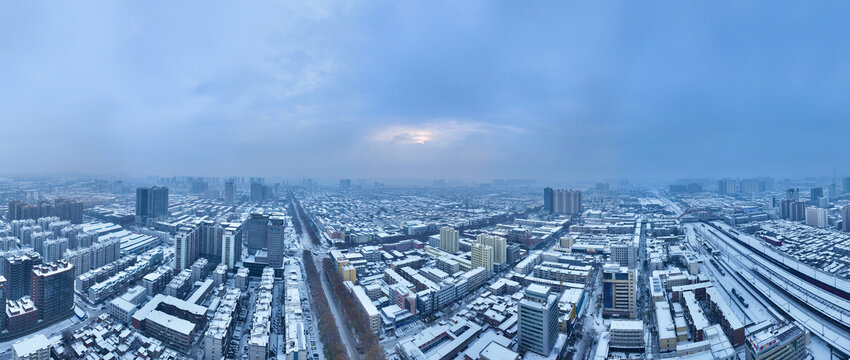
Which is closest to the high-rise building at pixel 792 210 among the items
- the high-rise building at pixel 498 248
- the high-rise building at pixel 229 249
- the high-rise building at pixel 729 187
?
the high-rise building at pixel 729 187

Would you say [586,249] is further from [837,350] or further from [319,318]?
[319,318]

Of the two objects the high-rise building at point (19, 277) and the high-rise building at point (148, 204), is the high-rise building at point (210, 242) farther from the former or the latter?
the high-rise building at point (148, 204)

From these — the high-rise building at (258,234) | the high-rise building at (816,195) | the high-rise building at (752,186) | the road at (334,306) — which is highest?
the high-rise building at (752,186)

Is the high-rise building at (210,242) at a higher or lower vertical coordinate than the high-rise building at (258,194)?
lower

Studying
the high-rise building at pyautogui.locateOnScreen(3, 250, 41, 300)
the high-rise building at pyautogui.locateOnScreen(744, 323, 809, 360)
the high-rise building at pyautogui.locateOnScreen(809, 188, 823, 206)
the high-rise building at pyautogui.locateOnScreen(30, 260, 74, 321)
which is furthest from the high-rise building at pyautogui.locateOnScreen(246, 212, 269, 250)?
the high-rise building at pyautogui.locateOnScreen(809, 188, 823, 206)

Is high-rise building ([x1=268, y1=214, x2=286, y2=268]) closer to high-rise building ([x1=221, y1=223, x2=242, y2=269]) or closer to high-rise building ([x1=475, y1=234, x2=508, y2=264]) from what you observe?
high-rise building ([x1=221, y1=223, x2=242, y2=269])

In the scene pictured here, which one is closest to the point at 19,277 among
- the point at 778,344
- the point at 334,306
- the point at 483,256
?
the point at 334,306
